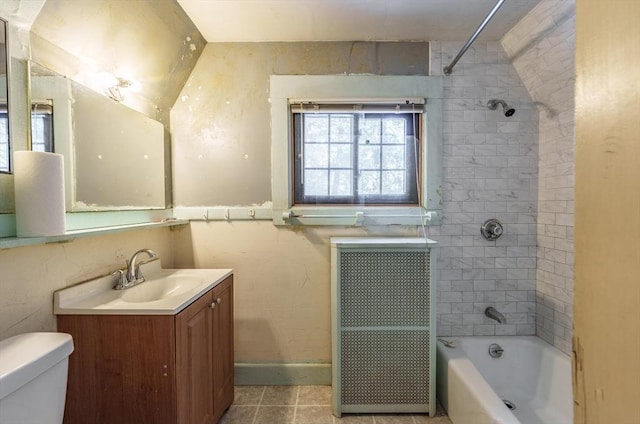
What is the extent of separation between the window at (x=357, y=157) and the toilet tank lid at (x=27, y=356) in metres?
1.47

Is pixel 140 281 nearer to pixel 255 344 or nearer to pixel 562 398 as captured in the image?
pixel 255 344

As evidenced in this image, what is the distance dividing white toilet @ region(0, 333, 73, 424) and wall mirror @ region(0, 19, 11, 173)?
62 cm

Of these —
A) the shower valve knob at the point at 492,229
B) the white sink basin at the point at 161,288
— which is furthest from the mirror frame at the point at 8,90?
the shower valve knob at the point at 492,229

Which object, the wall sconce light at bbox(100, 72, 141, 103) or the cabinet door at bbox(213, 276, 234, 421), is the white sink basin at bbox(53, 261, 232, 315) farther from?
the wall sconce light at bbox(100, 72, 141, 103)

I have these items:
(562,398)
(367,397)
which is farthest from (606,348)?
(562,398)

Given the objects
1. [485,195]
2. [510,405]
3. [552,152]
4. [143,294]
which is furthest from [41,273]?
[552,152]

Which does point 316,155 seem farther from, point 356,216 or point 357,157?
point 356,216

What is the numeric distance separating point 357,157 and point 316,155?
303mm

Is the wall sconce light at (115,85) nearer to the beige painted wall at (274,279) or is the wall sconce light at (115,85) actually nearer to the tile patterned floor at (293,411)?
the beige painted wall at (274,279)

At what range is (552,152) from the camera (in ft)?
6.06

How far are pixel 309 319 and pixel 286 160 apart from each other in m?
1.16

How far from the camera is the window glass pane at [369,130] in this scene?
2012mm

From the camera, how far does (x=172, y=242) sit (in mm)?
2004

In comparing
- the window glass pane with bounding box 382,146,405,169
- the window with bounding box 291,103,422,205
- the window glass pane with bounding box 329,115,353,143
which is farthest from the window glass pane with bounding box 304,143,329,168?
the window glass pane with bounding box 382,146,405,169
